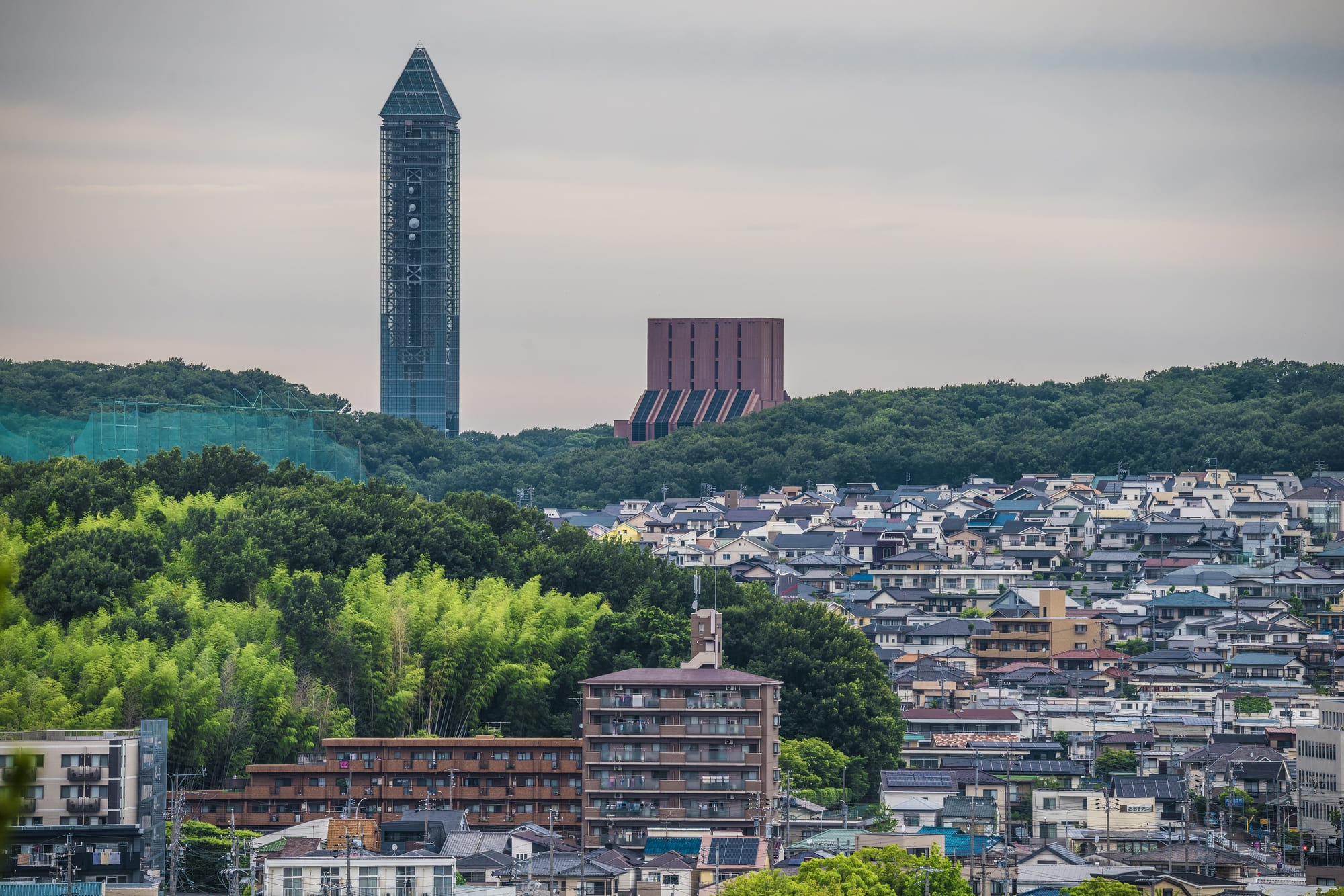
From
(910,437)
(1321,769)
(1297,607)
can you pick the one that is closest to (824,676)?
(1321,769)

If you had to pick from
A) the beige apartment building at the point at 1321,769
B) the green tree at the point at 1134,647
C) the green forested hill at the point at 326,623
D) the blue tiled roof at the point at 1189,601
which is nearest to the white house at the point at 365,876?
the green forested hill at the point at 326,623

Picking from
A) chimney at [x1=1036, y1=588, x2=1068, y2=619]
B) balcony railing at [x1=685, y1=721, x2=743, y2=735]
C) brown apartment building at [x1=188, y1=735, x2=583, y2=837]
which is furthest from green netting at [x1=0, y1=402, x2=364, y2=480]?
balcony railing at [x1=685, y1=721, x2=743, y2=735]

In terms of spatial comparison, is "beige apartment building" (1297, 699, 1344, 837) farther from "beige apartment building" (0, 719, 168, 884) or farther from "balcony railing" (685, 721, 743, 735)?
"beige apartment building" (0, 719, 168, 884)

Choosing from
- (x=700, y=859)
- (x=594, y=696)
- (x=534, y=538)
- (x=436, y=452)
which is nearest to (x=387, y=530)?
(x=534, y=538)

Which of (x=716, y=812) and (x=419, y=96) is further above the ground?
(x=419, y=96)

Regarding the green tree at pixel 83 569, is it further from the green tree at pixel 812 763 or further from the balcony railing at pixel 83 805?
the green tree at pixel 812 763

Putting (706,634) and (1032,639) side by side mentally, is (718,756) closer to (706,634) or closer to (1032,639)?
(706,634)
